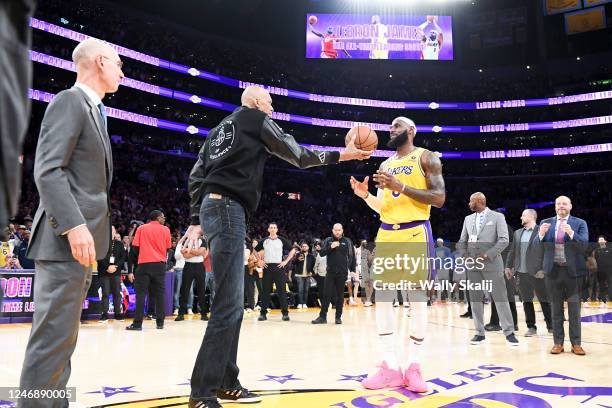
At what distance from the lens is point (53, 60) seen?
967 inches

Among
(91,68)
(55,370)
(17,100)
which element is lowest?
(55,370)

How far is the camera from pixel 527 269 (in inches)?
301

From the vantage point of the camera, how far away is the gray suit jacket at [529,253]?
6.40 m

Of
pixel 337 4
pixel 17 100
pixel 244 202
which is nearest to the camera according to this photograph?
pixel 17 100

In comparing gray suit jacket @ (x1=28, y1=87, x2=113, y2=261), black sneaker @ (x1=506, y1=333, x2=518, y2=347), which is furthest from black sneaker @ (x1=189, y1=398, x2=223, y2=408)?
black sneaker @ (x1=506, y1=333, x2=518, y2=347)

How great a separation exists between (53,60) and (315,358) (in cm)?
2507

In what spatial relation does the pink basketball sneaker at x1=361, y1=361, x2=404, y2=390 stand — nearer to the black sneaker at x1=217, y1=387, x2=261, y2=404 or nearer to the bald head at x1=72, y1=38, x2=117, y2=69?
the black sneaker at x1=217, y1=387, x2=261, y2=404

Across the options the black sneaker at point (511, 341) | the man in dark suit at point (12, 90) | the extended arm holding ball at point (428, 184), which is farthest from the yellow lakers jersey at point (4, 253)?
the man in dark suit at point (12, 90)

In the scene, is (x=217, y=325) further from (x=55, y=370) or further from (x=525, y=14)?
(x=525, y=14)

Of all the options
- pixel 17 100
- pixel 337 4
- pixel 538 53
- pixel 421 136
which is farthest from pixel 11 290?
pixel 538 53

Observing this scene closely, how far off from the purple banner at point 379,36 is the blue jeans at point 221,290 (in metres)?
31.9

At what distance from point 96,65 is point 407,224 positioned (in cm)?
263

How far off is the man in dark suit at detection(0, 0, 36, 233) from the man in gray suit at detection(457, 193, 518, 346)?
21.2ft

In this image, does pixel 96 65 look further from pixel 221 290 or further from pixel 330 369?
pixel 330 369
